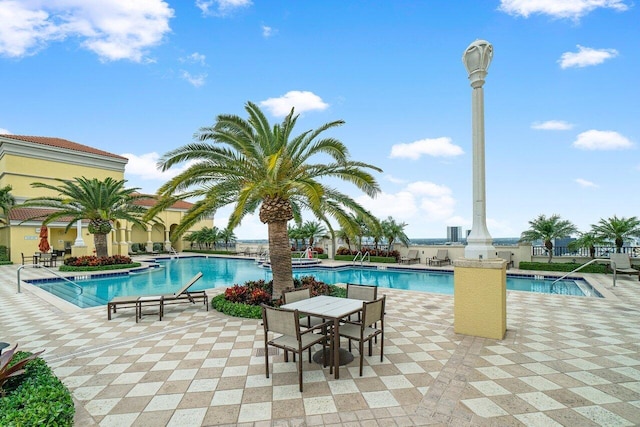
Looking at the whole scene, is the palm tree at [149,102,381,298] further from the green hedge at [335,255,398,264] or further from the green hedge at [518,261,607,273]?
the green hedge at [335,255,398,264]

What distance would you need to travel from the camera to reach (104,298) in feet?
39.1

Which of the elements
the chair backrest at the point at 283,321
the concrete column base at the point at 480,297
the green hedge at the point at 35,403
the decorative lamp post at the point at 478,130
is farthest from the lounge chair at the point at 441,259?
the green hedge at the point at 35,403

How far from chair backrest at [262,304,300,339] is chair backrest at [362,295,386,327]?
39.0 inches

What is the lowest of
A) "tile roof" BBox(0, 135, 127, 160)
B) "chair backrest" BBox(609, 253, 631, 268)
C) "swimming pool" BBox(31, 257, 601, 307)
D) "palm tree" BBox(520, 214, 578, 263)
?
"swimming pool" BBox(31, 257, 601, 307)

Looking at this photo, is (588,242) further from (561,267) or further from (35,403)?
(35,403)

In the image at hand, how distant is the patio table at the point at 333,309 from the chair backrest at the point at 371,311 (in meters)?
0.25

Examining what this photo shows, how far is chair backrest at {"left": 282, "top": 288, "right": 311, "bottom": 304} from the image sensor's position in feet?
18.2

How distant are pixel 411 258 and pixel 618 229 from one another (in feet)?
34.7

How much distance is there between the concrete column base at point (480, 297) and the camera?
5707 mm

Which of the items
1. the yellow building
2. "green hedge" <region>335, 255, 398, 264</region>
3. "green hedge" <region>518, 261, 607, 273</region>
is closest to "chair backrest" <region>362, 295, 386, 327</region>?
"green hedge" <region>518, 261, 607, 273</region>

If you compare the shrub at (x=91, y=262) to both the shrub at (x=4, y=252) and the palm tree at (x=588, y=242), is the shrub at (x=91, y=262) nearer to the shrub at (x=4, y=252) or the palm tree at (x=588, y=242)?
the shrub at (x=4, y=252)

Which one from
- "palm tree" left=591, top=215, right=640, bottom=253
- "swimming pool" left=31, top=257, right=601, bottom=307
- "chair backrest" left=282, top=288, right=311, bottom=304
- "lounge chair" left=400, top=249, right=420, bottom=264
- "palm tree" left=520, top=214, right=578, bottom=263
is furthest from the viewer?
"lounge chair" left=400, top=249, right=420, bottom=264

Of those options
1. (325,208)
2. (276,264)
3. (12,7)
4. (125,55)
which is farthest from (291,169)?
(125,55)

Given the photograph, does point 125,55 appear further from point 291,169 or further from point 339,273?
point 339,273
